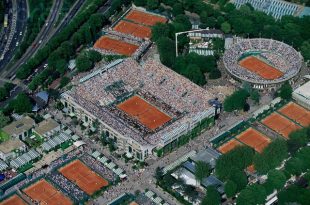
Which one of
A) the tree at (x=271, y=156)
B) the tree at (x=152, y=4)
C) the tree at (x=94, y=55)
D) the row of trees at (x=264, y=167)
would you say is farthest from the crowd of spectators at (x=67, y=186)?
the tree at (x=152, y=4)

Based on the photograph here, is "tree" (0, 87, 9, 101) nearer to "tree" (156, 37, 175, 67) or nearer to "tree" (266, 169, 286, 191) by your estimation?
"tree" (156, 37, 175, 67)

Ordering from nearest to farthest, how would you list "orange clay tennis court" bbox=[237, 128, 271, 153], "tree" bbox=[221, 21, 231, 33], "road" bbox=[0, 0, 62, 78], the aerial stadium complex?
1. "orange clay tennis court" bbox=[237, 128, 271, 153]
2. the aerial stadium complex
3. "road" bbox=[0, 0, 62, 78]
4. "tree" bbox=[221, 21, 231, 33]

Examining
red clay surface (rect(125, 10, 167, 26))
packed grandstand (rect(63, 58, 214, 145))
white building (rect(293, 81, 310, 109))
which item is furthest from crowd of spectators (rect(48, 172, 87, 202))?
red clay surface (rect(125, 10, 167, 26))

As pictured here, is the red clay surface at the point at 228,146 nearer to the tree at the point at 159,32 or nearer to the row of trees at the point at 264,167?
the row of trees at the point at 264,167

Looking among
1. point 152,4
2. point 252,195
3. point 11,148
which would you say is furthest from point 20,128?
point 152,4

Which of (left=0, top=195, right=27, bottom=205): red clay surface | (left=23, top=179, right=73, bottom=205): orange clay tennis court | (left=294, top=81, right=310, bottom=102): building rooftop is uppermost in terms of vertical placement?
(left=294, top=81, right=310, bottom=102): building rooftop
